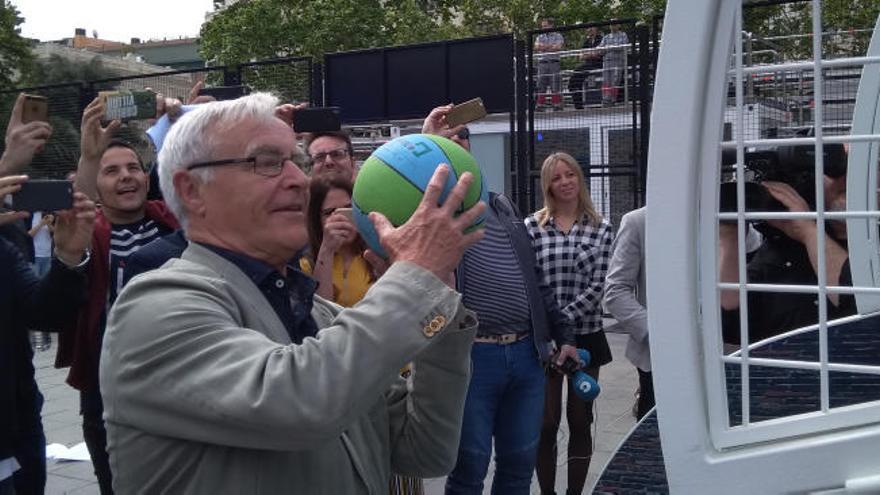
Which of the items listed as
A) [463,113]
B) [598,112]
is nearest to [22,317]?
[463,113]

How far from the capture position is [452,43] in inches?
378

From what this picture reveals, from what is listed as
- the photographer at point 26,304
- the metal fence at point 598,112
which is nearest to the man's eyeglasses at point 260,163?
the photographer at point 26,304

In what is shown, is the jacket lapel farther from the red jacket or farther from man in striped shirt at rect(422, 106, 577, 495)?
man in striped shirt at rect(422, 106, 577, 495)

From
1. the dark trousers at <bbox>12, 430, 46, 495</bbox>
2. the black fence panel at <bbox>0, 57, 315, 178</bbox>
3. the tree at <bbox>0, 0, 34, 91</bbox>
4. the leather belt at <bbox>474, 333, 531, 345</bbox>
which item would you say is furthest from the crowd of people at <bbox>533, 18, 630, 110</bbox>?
the tree at <bbox>0, 0, 34, 91</bbox>

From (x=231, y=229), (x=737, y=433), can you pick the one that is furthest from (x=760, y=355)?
(x=231, y=229)

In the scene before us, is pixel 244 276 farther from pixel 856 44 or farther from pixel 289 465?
pixel 856 44

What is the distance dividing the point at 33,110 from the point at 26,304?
0.85 metres

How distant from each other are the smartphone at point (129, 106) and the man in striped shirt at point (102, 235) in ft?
0.13

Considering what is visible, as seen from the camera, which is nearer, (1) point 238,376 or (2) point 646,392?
(1) point 238,376

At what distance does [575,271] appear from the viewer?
5.15 metres

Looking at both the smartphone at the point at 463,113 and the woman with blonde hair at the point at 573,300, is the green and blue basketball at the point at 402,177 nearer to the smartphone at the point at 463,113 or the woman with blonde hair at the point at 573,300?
the smartphone at the point at 463,113

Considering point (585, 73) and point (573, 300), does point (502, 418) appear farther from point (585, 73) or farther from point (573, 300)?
point (585, 73)

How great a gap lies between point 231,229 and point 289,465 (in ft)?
1.63

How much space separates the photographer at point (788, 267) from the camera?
8.46ft
